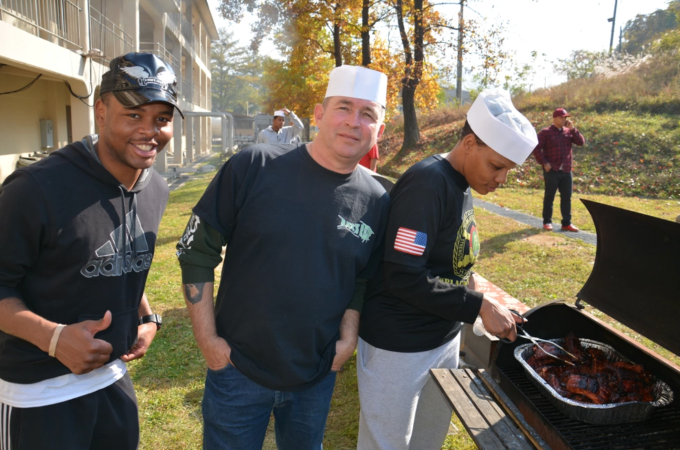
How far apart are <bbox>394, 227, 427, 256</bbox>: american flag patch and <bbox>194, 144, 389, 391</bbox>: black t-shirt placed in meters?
0.20

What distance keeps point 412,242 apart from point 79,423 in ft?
4.74

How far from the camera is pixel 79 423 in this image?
1.71 metres

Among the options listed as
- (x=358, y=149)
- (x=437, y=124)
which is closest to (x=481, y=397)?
(x=358, y=149)

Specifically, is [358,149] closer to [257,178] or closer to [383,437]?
[257,178]

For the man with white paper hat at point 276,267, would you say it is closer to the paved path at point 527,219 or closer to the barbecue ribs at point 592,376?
the barbecue ribs at point 592,376

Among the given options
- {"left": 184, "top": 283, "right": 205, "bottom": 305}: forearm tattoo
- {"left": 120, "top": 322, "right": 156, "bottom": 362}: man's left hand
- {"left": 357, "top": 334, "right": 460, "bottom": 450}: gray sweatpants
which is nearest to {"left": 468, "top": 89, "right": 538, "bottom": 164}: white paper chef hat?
{"left": 357, "top": 334, "right": 460, "bottom": 450}: gray sweatpants

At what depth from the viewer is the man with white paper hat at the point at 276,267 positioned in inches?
73.5

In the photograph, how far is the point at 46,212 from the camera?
1561 mm

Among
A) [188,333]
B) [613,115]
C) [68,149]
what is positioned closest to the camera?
[68,149]

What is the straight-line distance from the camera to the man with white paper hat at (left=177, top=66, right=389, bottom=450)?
1867mm

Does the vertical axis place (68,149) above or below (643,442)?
above

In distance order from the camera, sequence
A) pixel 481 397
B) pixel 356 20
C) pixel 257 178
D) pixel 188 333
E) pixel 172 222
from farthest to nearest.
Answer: pixel 356 20
pixel 172 222
pixel 188 333
pixel 481 397
pixel 257 178

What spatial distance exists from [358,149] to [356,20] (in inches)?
789

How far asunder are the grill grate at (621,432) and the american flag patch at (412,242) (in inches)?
36.9
